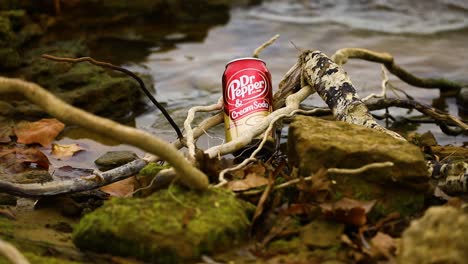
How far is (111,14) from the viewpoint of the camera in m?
8.25

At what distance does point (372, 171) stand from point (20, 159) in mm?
2145

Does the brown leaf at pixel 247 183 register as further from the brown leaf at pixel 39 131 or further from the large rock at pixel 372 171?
the brown leaf at pixel 39 131

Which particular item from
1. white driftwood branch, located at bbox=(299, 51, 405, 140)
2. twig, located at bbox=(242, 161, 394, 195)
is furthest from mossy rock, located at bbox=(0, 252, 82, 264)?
white driftwood branch, located at bbox=(299, 51, 405, 140)

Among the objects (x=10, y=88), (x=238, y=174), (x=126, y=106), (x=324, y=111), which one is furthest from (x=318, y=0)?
(x=10, y=88)

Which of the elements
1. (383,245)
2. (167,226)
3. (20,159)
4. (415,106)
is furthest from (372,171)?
(20,159)

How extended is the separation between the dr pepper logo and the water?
0.96m

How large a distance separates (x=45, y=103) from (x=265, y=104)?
144cm

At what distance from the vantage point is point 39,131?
14.5 feet

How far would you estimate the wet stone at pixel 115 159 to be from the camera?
3934 millimetres

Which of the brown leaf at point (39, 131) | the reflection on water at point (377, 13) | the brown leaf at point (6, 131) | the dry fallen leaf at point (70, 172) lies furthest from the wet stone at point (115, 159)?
the reflection on water at point (377, 13)

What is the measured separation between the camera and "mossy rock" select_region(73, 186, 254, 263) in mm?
2258

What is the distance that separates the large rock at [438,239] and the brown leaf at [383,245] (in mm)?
239

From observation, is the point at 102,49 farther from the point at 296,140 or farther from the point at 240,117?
the point at 296,140

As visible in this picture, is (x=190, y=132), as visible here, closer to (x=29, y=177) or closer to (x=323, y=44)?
(x=29, y=177)
